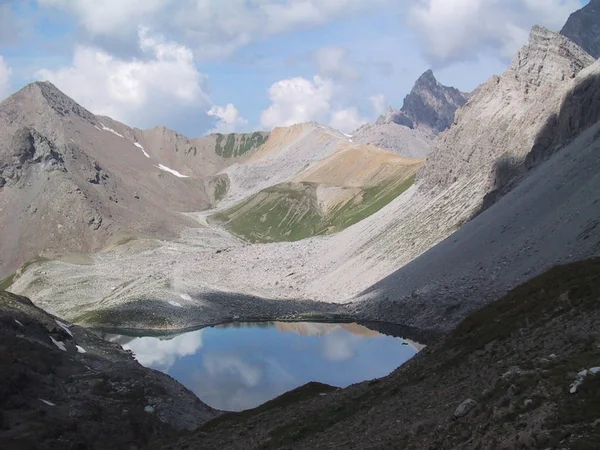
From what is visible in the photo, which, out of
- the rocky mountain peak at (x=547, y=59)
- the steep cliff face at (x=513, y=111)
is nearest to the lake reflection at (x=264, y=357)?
the steep cliff face at (x=513, y=111)

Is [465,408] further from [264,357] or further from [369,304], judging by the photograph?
[369,304]

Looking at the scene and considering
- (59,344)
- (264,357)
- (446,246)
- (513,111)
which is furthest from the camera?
(513,111)

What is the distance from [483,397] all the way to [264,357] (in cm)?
6357

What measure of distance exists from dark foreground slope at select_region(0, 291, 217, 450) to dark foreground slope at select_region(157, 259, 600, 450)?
582 centimetres

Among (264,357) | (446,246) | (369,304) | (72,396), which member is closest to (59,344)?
(72,396)

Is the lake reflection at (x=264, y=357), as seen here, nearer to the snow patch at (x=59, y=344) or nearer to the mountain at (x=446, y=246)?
the mountain at (x=446, y=246)

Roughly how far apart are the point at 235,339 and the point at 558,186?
49962 mm

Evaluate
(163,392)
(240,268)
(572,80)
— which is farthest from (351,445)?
(240,268)

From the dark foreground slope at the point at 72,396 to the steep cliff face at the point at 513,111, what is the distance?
7320cm

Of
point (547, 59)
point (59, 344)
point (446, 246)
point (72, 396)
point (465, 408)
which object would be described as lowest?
point (465, 408)

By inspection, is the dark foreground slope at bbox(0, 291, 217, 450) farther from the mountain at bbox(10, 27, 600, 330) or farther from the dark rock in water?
the mountain at bbox(10, 27, 600, 330)

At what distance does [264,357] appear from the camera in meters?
81.4

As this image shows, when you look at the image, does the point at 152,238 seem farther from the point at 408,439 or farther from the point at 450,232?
the point at 408,439

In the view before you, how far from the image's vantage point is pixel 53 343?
56719mm
